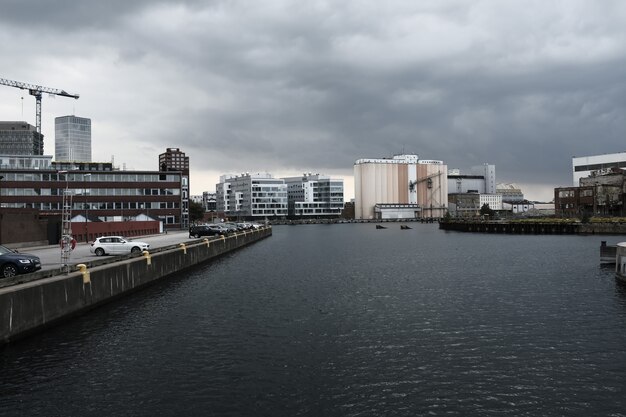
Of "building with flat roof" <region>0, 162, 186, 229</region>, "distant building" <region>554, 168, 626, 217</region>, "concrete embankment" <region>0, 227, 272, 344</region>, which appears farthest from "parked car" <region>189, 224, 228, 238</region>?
"distant building" <region>554, 168, 626, 217</region>

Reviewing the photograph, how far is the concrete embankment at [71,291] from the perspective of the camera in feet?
75.3

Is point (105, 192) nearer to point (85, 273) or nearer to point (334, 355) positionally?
point (85, 273)

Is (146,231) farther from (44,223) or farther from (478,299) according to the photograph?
(478,299)

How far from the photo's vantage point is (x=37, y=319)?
82.3ft

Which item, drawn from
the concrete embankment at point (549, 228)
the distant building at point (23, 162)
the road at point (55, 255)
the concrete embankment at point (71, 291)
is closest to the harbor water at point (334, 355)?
the concrete embankment at point (71, 291)

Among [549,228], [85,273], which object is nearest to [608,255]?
[85,273]

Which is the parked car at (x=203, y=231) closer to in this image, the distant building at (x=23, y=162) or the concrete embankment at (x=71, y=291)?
the concrete embankment at (x=71, y=291)

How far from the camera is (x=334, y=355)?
21594mm

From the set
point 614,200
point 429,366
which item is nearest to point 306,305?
point 429,366

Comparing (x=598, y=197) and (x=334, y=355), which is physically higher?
(x=598, y=197)

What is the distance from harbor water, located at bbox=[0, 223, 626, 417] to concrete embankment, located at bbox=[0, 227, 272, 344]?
2.57ft

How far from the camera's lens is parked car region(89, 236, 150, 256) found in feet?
174

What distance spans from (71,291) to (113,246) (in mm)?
25709

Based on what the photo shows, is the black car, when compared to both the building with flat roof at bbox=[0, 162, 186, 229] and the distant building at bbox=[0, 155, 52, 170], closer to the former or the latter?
the building with flat roof at bbox=[0, 162, 186, 229]
